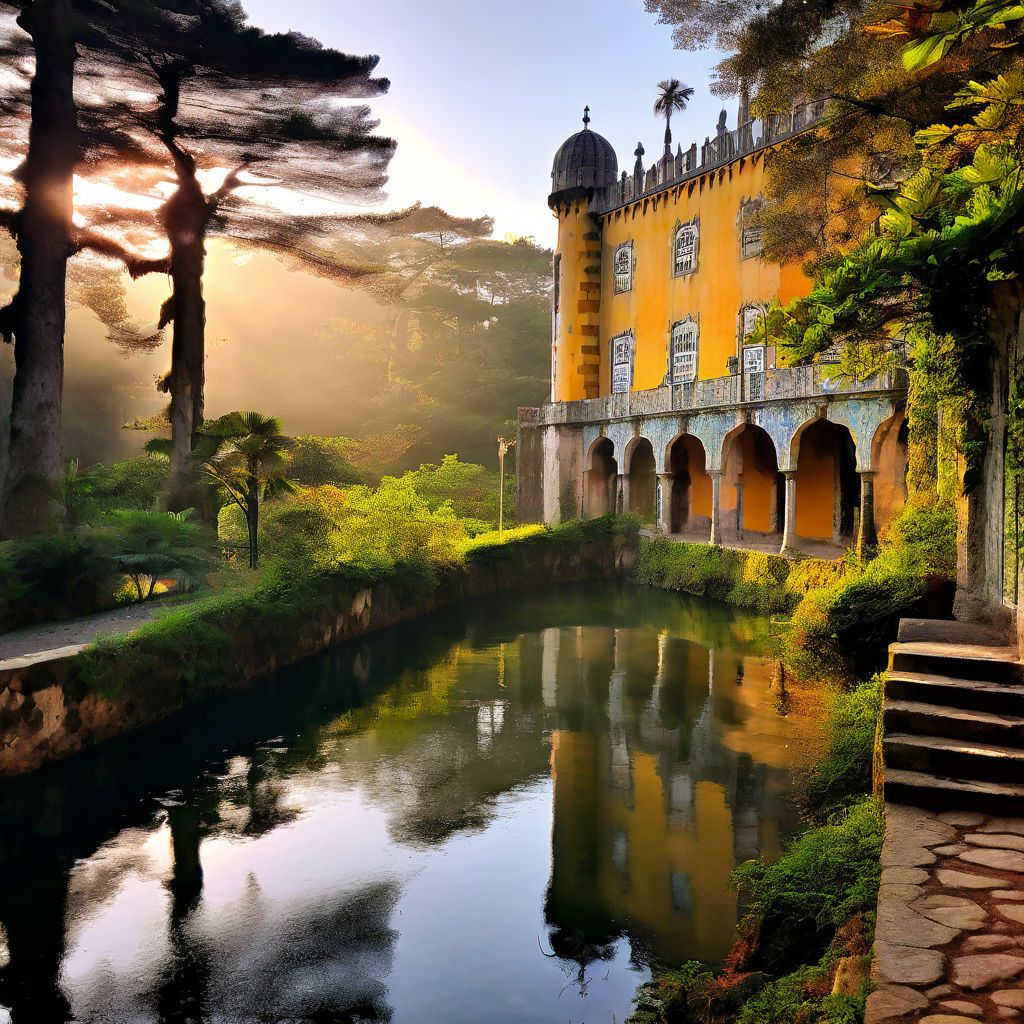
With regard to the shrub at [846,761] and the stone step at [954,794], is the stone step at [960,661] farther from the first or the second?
the shrub at [846,761]

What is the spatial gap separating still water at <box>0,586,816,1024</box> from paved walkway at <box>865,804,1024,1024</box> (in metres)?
2.26

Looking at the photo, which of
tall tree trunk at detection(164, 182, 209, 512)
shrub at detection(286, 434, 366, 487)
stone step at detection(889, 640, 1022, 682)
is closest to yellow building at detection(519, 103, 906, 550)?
shrub at detection(286, 434, 366, 487)

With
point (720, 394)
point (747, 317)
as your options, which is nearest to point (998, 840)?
point (720, 394)

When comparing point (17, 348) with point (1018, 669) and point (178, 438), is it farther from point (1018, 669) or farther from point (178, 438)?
point (1018, 669)

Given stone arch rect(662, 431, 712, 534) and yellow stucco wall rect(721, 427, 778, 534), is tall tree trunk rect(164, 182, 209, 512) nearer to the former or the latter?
yellow stucco wall rect(721, 427, 778, 534)

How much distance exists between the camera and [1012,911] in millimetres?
3869

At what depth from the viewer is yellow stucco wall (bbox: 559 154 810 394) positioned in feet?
77.0

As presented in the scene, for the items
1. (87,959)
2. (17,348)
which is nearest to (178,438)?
(17,348)

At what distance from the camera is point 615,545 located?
25.9 metres

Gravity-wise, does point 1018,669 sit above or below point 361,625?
above

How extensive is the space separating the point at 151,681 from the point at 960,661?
366 inches

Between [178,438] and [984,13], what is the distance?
17.5 meters

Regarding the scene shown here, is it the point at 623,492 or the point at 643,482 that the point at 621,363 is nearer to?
the point at 643,482

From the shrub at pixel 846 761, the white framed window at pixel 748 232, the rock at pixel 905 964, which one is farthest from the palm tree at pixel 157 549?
the white framed window at pixel 748 232
